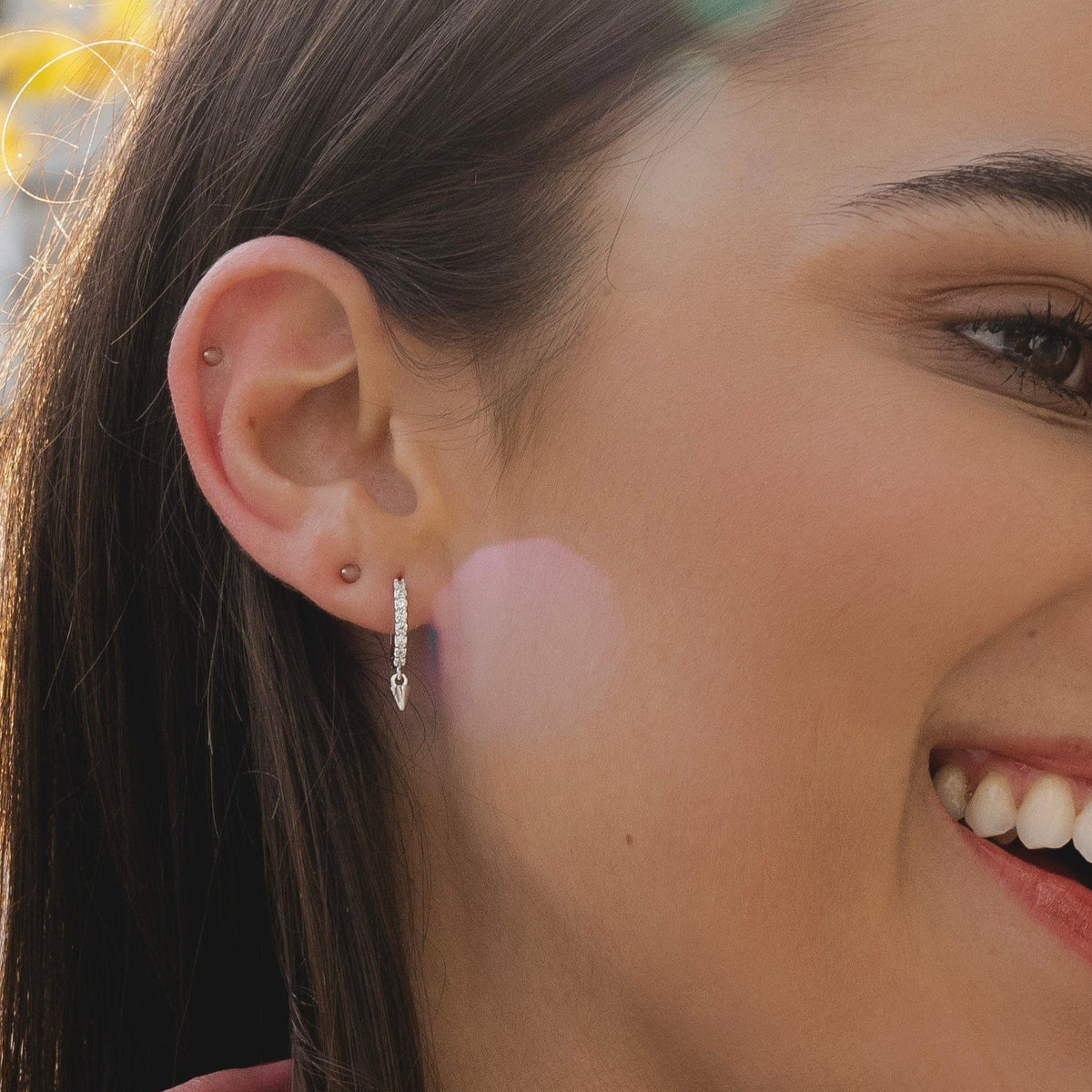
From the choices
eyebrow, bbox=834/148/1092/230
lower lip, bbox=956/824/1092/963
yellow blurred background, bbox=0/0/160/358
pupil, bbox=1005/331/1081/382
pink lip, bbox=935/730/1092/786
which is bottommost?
lower lip, bbox=956/824/1092/963

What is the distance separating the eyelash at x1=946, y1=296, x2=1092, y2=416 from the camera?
126cm

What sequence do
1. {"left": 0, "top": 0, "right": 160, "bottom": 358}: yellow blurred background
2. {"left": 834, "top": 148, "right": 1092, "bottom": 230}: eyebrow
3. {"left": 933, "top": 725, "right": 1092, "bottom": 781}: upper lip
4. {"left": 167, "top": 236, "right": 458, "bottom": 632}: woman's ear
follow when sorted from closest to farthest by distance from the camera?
1. {"left": 834, "top": 148, "right": 1092, "bottom": 230}: eyebrow
2. {"left": 933, "top": 725, "right": 1092, "bottom": 781}: upper lip
3. {"left": 167, "top": 236, "right": 458, "bottom": 632}: woman's ear
4. {"left": 0, "top": 0, "right": 160, "bottom": 358}: yellow blurred background

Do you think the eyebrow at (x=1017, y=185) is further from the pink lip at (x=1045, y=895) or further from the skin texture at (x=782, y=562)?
the pink lip at (x=1045, y=895)

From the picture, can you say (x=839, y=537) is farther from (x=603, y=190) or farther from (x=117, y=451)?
(x=117, y=451)

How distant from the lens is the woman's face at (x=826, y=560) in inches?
47.7

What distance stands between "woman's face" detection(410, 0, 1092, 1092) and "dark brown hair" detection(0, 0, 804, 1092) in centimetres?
14

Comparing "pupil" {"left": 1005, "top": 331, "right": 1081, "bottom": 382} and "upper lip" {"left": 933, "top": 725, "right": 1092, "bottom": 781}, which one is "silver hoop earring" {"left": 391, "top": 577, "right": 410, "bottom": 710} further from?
"pupil" {"left": 1005, "top": 331, "right": 1081, "bottom": 382}

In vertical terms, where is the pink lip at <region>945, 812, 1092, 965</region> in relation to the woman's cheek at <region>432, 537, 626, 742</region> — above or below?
below

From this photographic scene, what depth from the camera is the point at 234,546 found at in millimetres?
1584

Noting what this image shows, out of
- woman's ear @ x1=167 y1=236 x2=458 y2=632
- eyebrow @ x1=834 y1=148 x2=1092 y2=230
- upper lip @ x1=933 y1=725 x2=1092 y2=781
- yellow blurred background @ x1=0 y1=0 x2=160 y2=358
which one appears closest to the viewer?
eyebrow @ x1=834 y1=148 x2=1092 y2=230

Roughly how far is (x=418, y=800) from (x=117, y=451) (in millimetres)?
600

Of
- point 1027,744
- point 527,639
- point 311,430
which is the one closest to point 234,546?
point 311,430

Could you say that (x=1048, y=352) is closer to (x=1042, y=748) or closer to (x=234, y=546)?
(x=1042, y=748)

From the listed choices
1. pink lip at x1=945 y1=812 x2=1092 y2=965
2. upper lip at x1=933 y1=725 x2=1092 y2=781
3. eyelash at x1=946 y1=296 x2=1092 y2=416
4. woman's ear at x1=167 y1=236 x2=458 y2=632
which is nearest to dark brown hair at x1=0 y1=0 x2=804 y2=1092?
woman's ear at x1=167 y1=236 x2=458 y2=632
